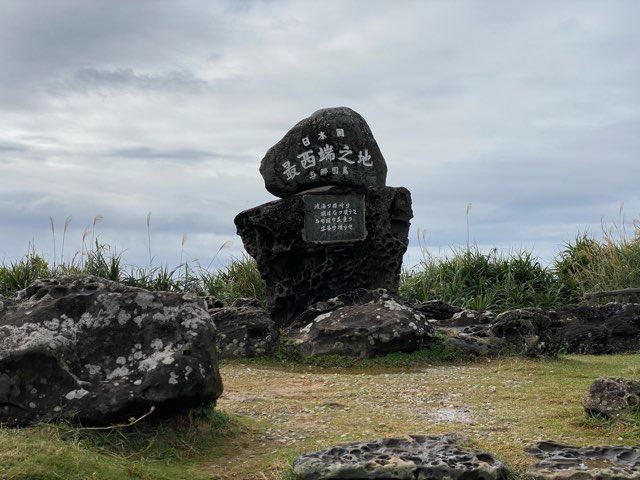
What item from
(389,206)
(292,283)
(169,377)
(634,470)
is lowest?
(634,470)

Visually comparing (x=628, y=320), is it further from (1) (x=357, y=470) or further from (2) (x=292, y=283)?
(1) (x=357, y=470)

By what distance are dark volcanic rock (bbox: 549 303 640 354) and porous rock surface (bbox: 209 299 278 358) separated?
12.6 ft

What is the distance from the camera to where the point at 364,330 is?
9.67 meters

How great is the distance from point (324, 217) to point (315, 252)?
0.50m

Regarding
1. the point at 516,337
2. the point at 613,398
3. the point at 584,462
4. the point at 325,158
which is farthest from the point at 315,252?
the point at 584,462

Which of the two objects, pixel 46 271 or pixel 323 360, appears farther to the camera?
pixel 46 271

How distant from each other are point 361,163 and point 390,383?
3.96m

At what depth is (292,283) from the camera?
37.1 feet

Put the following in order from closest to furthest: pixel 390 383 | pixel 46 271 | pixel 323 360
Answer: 1. pixel 390 383
2. pixel 323 360
3. pixel 46 271

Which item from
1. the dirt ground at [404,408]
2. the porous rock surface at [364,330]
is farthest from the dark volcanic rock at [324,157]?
the dirt ground at [404,408]

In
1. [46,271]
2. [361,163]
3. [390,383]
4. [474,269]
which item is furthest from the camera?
[474,269]

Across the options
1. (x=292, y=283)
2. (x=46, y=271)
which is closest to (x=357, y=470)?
(x=292, y=283)

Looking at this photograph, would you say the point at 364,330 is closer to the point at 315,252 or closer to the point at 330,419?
the point at 315,252

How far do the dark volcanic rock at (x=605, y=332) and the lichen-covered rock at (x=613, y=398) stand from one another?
198 inches
